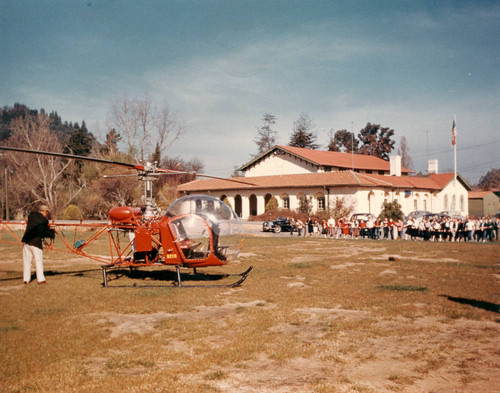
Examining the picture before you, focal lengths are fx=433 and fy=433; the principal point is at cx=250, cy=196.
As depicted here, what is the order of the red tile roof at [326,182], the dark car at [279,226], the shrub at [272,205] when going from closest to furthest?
the dark car at [279,226]
the red tile roof at [326,182]
the shrub at [272,205]

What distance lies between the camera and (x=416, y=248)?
21.4 metres

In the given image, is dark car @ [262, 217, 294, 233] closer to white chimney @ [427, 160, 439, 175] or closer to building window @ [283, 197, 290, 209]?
building window @ [283, 197, 290, 209]

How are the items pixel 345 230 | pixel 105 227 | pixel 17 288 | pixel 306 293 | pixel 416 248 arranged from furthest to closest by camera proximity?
1. pixel 345 230
2. pixel 416 248
3. pixel 105 227
4. pixel 17 288
5. pixel 306 293

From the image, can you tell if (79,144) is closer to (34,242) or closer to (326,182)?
(326,182)

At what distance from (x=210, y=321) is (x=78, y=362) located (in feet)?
8.63

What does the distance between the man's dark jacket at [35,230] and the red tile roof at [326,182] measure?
2801cm

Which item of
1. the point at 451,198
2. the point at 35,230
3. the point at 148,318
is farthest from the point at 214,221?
the point at 451,198

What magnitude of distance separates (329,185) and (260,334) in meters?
38.3

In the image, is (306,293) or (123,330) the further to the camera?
(306,293)

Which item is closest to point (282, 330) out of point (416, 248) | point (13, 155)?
point (416, 248)

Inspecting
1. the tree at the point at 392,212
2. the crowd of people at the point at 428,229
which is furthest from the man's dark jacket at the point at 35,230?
the tree at the point at 392,212

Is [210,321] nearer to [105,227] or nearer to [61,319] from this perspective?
[61,319]

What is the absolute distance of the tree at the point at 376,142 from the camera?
302ft

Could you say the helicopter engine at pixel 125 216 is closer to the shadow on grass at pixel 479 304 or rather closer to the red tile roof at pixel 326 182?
the shadow on grass at pixel 479 304
